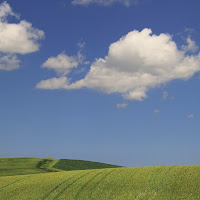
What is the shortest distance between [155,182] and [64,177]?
1147 centimetres

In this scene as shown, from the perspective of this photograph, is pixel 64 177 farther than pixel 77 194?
Yes

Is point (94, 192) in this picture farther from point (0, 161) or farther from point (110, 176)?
point (0, 161)

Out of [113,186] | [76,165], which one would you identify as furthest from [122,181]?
[76,165]

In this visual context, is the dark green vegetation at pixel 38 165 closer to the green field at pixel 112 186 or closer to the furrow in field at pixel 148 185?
the green field at pixel 112 186

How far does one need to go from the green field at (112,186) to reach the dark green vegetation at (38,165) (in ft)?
55.1

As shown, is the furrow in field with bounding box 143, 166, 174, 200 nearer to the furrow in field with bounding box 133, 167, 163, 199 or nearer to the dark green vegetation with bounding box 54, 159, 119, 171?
the furrow in field with bounding box 133, 167, 163, 199

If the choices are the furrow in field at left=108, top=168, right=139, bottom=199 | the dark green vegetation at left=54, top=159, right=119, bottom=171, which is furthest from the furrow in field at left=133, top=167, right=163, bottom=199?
the dark green vegetation at left=54, top=159, right=119, bottom=171

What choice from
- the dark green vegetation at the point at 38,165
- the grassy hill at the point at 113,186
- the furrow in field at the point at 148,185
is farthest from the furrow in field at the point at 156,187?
the dark green vegetation at the point at 38,165

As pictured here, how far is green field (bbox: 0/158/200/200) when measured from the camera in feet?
75.1

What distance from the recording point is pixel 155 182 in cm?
2603

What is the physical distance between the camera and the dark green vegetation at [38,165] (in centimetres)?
5102

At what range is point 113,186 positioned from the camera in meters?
26.2

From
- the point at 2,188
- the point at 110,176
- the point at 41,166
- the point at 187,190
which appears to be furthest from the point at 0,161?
the point at 187,190

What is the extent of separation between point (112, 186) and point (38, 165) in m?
35.3
